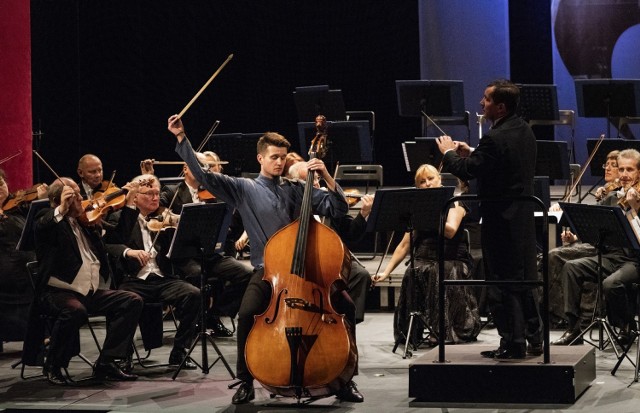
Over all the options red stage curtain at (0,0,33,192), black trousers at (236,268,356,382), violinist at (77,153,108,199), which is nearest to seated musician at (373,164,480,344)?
black trousers at (236,268,356,382)

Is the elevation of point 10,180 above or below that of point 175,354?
above

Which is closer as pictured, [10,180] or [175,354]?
[175,354]

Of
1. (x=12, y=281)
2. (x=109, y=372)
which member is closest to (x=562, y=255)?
(x=109, y=372)

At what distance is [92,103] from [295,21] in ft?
8.30

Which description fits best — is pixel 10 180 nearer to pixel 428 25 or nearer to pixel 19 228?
pixel 19 228

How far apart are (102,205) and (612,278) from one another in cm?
325

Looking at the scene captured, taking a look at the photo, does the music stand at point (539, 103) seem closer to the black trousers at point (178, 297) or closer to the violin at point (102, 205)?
the black trousers at point (178, 297)

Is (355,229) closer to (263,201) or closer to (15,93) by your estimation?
(263,201)

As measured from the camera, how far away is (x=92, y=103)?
447 inches

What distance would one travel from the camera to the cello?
17.3 feet

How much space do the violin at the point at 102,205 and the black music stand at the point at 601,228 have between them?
271 cm

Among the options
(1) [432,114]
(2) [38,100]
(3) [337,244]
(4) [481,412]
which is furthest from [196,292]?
(2) [38,100]

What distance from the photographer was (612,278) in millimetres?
6957

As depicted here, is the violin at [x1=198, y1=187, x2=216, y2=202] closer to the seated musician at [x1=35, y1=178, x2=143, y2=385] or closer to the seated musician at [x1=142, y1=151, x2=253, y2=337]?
the seated musician at [x1=142, y1=151, x2=253, y2=337]
